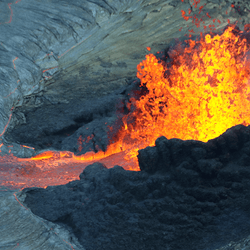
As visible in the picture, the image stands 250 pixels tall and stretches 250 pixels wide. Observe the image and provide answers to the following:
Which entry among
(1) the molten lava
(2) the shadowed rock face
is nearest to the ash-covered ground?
(1) the molten lava

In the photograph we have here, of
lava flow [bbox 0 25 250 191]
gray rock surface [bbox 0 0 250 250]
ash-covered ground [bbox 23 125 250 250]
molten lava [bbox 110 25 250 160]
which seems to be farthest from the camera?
gray rock surface [bbox 0 0 250 250]

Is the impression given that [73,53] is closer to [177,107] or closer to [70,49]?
[70,49]

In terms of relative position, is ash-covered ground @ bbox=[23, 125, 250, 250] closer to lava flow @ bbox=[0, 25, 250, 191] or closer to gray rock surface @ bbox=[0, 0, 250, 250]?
lava flow @ bbox=[0, 25, 250, 191]

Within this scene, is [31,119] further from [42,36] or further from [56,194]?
[56,194]

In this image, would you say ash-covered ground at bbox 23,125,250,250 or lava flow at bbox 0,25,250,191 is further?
lava flow at bbox 0,25,250,191

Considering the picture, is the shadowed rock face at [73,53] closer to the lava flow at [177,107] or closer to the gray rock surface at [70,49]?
the gray rock surface at [70,49]

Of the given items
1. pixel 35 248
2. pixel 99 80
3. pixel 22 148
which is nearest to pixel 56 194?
pixel 35 248

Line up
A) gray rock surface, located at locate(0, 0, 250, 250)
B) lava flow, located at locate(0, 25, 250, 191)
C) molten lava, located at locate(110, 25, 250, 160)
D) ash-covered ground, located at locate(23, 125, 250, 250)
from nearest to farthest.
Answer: ash-covered ground, located at locate(23, 125, 250, 250)
lava flow, located at locate(0, 25, 250, 191)
molten lava, located at locate(110, 25, 250, 160)
gray rock surface, located at locate(0, 0, 250, 250)

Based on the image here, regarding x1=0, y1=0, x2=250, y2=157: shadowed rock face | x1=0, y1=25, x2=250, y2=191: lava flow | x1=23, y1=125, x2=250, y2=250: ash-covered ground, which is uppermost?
x1=0, y1=0, x2=250, y2=157: shadowed rock face

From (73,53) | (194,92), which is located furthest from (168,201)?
(73,53)
